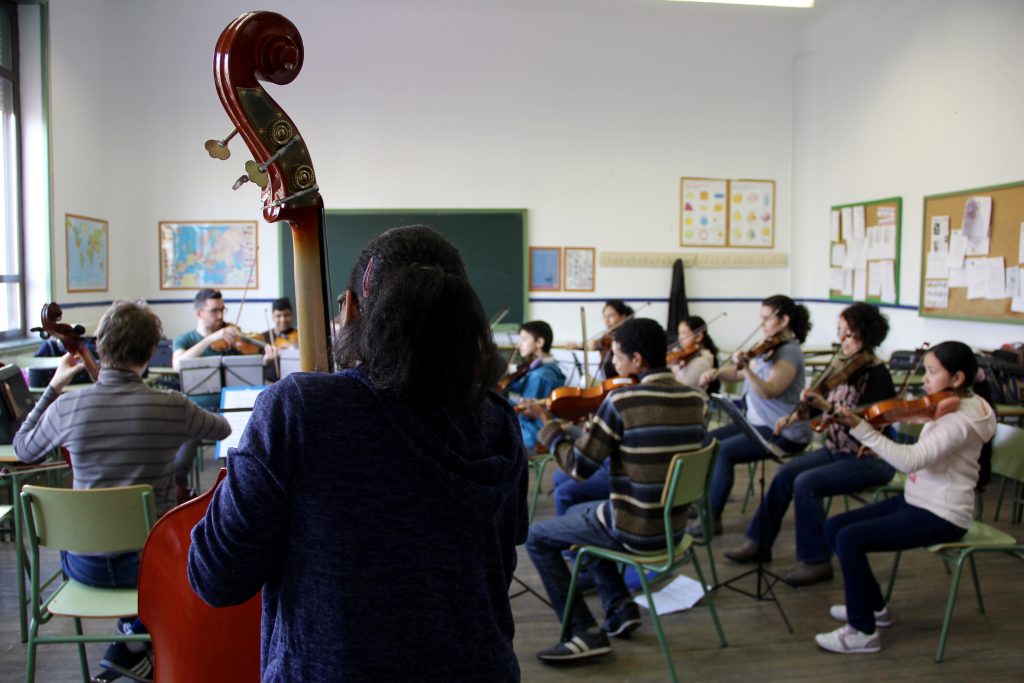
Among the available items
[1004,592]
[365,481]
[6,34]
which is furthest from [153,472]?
[6,34]

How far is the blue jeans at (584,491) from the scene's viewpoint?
3.04m

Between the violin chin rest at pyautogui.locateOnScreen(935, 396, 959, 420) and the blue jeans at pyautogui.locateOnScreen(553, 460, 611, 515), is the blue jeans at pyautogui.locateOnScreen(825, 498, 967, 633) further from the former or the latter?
the blue jeans at pyautogui.locateOnScreen(553, 460, 611, 515)

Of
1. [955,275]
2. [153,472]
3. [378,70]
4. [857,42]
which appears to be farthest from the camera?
[378,70]

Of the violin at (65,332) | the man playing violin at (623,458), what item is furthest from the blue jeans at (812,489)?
the violin at (65,332)

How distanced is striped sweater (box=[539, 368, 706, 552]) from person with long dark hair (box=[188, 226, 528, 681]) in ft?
4.68

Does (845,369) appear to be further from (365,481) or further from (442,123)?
(442,123)

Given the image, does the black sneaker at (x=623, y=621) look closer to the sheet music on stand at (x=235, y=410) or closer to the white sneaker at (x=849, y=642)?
the white sneaker at (x=849, y=642)

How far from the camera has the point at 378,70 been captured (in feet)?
22.5

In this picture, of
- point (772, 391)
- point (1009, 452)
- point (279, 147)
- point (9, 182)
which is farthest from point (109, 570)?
point (9, 182)

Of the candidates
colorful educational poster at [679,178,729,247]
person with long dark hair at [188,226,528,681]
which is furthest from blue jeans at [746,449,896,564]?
colorful educational poster at [679,178,729,247]

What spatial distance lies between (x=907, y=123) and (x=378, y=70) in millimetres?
4226

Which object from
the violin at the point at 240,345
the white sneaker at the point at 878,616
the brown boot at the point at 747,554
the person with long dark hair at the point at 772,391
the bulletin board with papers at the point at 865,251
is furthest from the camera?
the bulletin board with papers at the point at 865,251

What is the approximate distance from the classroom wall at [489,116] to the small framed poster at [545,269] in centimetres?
10

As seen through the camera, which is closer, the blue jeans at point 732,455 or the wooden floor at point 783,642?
the wooden floor at point 783,642
